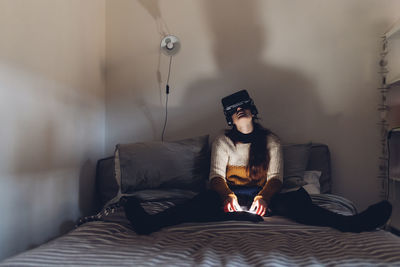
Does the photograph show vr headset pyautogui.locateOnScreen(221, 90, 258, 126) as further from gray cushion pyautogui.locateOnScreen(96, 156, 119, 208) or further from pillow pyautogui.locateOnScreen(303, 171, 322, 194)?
gray cushion pyautogui.locateOnScreen(96, 156, 119, 208)

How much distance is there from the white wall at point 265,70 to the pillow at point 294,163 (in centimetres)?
28

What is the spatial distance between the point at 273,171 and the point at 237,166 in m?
0.22

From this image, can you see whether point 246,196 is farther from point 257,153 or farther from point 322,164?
point 322,164

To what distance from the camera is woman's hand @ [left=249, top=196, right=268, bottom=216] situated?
1554mm

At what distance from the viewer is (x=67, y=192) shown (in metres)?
1.99

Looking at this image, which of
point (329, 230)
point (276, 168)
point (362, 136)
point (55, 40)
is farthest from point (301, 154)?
point (55, 40)

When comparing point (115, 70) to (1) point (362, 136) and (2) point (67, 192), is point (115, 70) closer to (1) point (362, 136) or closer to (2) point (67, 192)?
(2) point (67, 192)

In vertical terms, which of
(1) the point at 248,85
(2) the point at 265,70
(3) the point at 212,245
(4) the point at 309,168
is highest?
(2) the point at 265,70

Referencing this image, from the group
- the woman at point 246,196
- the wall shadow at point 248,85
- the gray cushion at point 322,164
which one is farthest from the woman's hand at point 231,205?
the wall shadow at point 248,85

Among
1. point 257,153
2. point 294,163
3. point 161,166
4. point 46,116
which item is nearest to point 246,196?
point 257,153

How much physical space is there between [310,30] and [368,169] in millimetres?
1055

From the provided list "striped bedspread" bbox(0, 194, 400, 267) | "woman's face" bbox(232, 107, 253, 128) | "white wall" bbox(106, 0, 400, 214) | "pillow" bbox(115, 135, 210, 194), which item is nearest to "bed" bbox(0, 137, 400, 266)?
"striped bedspread" bbox(0, 194, 400, 267)

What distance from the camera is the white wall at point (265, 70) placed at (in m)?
2.25

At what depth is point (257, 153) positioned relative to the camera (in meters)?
1.89
